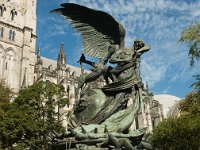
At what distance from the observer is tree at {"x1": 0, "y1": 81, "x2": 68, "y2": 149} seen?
23453mm

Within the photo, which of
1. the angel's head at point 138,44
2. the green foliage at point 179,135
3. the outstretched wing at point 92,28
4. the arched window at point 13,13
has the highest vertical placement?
the arched window at point 13,13

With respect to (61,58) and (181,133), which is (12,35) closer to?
(61,58)

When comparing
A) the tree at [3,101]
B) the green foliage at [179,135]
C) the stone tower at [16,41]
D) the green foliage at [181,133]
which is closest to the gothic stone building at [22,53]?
the stone tower at [16,41]

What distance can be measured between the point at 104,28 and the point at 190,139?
20149 mm

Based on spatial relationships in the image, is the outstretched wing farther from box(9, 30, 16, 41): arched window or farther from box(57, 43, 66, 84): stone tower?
box(9, 30, 16, 41): arched window

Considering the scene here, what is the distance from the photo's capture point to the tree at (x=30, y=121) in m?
23.5

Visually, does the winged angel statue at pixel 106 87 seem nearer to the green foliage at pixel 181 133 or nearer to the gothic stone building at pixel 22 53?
the green foliage at pixel 181 133

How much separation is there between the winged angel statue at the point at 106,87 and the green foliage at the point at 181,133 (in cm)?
1759

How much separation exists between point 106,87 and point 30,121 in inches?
671

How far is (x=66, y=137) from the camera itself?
7152 mm

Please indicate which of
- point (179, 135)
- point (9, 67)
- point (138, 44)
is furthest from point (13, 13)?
point (138, 44)

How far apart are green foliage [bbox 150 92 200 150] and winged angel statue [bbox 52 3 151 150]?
17.6 meters

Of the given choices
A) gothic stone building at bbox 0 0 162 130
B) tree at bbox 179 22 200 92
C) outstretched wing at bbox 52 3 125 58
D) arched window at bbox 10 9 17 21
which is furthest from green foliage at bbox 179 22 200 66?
arched window at bbox 10 9 17 21

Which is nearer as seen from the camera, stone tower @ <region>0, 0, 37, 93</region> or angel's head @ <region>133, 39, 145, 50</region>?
angel's head @ <region>133, 39, 145, 50</region>
